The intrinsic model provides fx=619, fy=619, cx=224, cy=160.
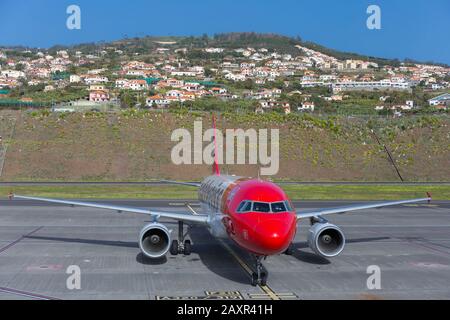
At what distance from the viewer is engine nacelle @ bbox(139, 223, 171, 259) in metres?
24.2

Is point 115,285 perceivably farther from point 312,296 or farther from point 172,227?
point 172,227

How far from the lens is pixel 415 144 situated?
93.4 m

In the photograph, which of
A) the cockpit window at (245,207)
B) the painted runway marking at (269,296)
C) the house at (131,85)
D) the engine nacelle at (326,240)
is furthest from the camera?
the house at (131,85)

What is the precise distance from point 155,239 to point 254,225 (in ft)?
18.7

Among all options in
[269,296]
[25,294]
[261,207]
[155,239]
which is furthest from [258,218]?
[25,294]

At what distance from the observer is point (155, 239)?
24391mm

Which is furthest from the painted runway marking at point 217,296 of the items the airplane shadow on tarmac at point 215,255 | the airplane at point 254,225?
the airplane shadow on tarmac at point 215,255

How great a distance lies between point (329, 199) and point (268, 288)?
114 ft

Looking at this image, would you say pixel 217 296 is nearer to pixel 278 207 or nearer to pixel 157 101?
pixel 278 207

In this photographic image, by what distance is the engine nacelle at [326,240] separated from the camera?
2484 cm

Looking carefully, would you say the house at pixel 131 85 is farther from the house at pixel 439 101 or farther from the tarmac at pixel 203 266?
the tarmac at pixel 203 266

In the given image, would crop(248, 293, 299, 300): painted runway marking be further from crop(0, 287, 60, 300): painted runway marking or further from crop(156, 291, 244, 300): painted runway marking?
crop(0, 287, 60, 300): painted runway marking

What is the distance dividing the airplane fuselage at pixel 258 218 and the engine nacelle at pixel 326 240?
362cm

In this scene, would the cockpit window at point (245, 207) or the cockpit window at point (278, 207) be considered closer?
the cockpit window at point (278, 207)
